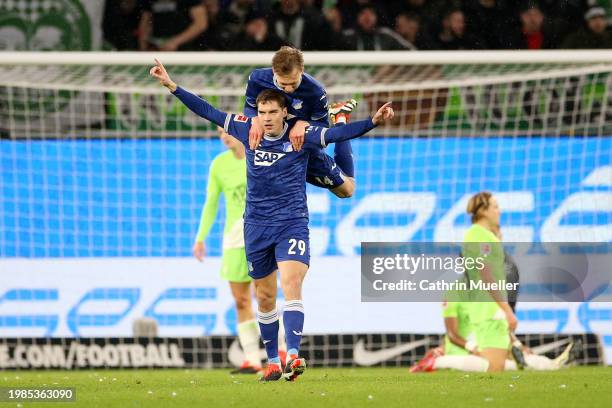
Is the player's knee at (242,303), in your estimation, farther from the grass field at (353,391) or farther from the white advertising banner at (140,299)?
the white advertising banner at (140,299)

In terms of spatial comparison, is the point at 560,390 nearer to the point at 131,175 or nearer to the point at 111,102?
the point at 131,175

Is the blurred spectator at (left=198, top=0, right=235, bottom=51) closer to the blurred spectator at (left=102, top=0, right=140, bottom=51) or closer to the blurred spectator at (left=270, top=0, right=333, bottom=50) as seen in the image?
the blurred spectator at (left=270, top=0, right=333, bottom=50)

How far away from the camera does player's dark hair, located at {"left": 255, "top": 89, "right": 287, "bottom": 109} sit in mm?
8445

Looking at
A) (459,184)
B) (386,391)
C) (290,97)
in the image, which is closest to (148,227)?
(459,184)

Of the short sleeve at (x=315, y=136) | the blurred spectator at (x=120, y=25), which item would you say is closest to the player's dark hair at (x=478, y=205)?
the short sleeve at (x=315, y=136)

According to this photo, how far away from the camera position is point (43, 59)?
12031 millimetres

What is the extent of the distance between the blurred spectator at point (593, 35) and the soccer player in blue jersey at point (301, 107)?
290 inches

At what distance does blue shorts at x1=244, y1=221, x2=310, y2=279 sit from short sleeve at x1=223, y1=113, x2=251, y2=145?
662 millimetres

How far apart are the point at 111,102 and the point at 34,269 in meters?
2.27

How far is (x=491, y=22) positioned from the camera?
16.4 m

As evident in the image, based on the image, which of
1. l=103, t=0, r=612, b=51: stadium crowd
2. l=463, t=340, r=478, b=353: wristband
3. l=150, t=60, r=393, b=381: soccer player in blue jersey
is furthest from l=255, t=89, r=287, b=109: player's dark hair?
l=103, t=0, r=612, b=51: stadium crowd

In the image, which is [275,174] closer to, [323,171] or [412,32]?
[323,171]

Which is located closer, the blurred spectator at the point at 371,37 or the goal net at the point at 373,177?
the goal net at the point at 373,177

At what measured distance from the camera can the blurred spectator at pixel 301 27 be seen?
16.0m
